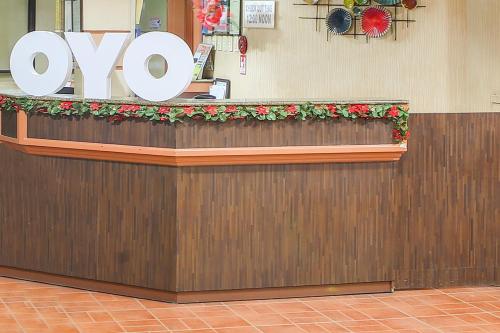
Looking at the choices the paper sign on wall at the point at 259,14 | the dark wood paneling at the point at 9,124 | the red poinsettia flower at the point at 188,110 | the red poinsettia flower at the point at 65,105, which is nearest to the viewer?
the red poinsettia flower at the point at 188,110

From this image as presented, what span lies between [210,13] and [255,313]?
3.71 metres

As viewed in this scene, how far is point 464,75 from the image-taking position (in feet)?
27.6

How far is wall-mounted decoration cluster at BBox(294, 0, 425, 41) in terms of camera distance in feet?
27.1

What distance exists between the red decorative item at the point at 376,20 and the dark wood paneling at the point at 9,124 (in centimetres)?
276

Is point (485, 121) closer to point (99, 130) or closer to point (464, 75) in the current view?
point (464, 75)

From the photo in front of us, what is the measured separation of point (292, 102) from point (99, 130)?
1.17m

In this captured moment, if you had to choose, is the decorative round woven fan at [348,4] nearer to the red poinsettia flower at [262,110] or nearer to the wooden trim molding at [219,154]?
the wooden trim molding at [219,154]

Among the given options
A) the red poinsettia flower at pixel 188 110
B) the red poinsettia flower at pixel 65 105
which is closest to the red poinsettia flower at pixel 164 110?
the red poinsettia flower at pixel 188 110

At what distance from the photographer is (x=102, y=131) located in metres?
6.69

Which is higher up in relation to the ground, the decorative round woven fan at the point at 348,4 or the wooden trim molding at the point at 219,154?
the decorative round woven fan at the point at 348,4

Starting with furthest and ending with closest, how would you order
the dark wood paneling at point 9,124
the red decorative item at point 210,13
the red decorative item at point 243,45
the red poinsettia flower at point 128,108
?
1. the red decorative item at point 210,13
2. the red decorative item at point 243,45
3. the dark wood paneling at point 9,124
4. the red poinsettia flower at point 128,108

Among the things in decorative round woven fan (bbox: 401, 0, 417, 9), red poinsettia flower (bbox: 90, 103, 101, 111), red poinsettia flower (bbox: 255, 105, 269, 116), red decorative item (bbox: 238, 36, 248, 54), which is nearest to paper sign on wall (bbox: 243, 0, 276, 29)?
red decorative item (bbox: 238, 36, 248, 54)

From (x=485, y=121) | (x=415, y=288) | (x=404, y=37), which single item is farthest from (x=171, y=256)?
(x=404, y=37)

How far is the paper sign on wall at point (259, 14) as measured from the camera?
8.76m
